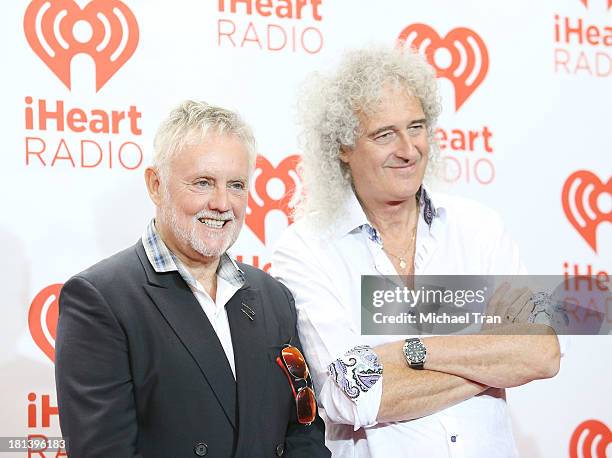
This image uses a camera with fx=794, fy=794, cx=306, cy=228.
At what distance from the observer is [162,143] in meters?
2.07

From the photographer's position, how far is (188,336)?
6.42ft

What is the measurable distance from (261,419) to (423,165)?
0.94 m

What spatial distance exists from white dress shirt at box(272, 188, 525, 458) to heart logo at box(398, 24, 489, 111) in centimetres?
109

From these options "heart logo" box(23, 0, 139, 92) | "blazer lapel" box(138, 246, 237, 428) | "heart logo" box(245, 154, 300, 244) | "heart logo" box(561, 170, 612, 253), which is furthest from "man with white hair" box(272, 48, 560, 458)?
"heart logo" box(561, 170, 612, 253)

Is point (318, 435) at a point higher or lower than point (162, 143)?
lower

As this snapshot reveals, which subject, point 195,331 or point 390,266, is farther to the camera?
point 390,266

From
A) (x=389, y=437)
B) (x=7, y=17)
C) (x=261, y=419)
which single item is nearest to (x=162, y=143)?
(x=261, y=419)

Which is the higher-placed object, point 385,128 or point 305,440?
point 385,128

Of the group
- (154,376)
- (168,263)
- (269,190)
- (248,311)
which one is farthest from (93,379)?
(269,190)

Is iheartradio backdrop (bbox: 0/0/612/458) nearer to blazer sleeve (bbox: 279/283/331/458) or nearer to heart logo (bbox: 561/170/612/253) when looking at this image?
heart logo (bbox: 561/170/612/253)

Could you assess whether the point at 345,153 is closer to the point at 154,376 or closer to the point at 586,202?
the point at 154,376

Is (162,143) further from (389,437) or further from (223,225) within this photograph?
(389,437)

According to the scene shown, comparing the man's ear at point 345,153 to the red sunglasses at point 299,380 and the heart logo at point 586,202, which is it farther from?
the heart logo at point 586,202

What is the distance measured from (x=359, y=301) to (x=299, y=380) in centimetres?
33
